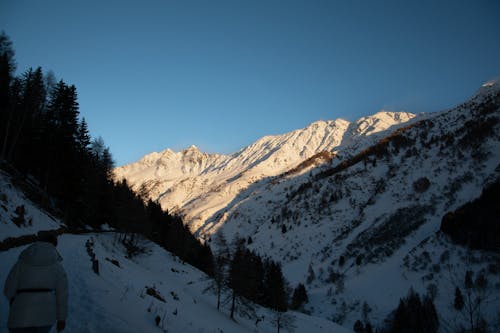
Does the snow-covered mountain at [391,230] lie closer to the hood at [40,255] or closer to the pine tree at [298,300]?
the pine tree at [298,300]

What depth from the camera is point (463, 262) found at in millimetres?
36125

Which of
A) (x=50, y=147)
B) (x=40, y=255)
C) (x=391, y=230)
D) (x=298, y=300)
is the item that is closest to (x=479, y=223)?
(x=391, y=230)

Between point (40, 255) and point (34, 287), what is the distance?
0.46 metres

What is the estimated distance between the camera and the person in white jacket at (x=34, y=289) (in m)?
4.30

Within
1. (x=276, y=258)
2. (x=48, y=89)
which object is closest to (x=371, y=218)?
(x=276, y=258)

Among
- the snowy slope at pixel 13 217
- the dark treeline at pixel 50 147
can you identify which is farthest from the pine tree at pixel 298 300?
the snowy slope at pixel 13 217

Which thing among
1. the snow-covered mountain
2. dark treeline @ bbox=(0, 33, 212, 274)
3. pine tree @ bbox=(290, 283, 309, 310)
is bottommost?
pine tree @ bbox=(290, 283, 309, 310)

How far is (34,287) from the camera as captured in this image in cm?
434

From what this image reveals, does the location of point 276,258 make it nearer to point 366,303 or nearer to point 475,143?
point 366,303

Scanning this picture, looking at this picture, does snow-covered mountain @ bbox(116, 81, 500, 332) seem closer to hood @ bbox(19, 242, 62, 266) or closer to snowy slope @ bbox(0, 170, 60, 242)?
hood @ bbox(19, 242, 62, 266)

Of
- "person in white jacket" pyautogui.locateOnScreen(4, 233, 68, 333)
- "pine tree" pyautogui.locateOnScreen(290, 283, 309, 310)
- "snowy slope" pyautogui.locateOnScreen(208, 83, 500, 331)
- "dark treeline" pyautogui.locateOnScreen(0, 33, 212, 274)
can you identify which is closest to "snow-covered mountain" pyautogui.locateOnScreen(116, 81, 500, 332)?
"snowy slope" pyautogui.locateOnScreen(208, 83, 500, 331)

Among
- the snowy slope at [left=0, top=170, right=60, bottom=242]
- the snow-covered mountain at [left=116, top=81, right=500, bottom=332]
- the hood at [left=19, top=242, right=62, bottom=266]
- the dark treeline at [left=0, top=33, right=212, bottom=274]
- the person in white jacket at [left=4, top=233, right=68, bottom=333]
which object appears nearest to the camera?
the person in white jacket at [left=4, top=233, right=68, bottom=333]

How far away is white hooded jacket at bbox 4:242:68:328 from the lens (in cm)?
430

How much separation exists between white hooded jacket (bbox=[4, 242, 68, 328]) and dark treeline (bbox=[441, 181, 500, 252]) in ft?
136
